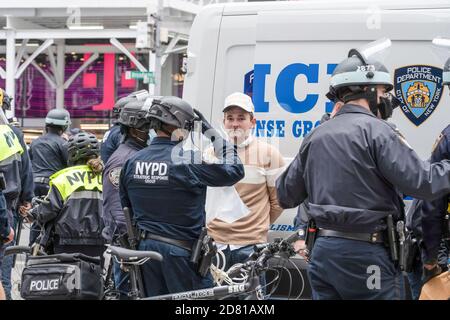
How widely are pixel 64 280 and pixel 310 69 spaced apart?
2.49 meters

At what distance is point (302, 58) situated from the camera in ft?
21.3

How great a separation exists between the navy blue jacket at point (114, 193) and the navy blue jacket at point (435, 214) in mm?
2243

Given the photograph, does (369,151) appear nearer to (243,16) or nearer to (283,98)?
(283,98)

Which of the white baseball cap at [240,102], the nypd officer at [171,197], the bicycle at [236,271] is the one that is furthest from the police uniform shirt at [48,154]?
the bicycle at [236,271]

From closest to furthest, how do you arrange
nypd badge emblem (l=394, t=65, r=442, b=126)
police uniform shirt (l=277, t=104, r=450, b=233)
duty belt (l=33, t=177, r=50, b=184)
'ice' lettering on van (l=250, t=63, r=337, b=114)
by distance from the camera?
police uniform shirt (l=277, t=104, r=450, b=233)
nypd badge emblem (l=394, t=65, r=442, b=126)
'ice' lettering on van (l=250, t=63, r=337, b=114)
duty belt (l=33, t=177, r=50, b=184)

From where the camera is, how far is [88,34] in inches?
849

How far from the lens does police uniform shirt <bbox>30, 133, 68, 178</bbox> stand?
10375mm

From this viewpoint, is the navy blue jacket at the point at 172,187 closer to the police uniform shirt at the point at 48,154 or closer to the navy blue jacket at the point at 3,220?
the navy blue jacket at the point at 3,220

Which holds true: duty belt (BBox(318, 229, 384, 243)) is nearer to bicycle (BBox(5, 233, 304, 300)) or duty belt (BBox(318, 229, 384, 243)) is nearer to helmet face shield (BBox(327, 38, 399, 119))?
bicycle (BBox(5, 233, 304, 300))

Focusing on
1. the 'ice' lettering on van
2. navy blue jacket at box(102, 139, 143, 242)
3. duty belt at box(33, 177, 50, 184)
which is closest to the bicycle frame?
navy blue jacket at box(102, 139, 143, 242)

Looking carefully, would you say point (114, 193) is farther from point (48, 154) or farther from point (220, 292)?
point (48, 154)

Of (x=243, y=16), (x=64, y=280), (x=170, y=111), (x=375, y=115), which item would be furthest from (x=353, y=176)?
(x=243, y=16)

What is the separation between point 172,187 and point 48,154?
17.7ft

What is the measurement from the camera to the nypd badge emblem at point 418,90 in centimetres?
611
